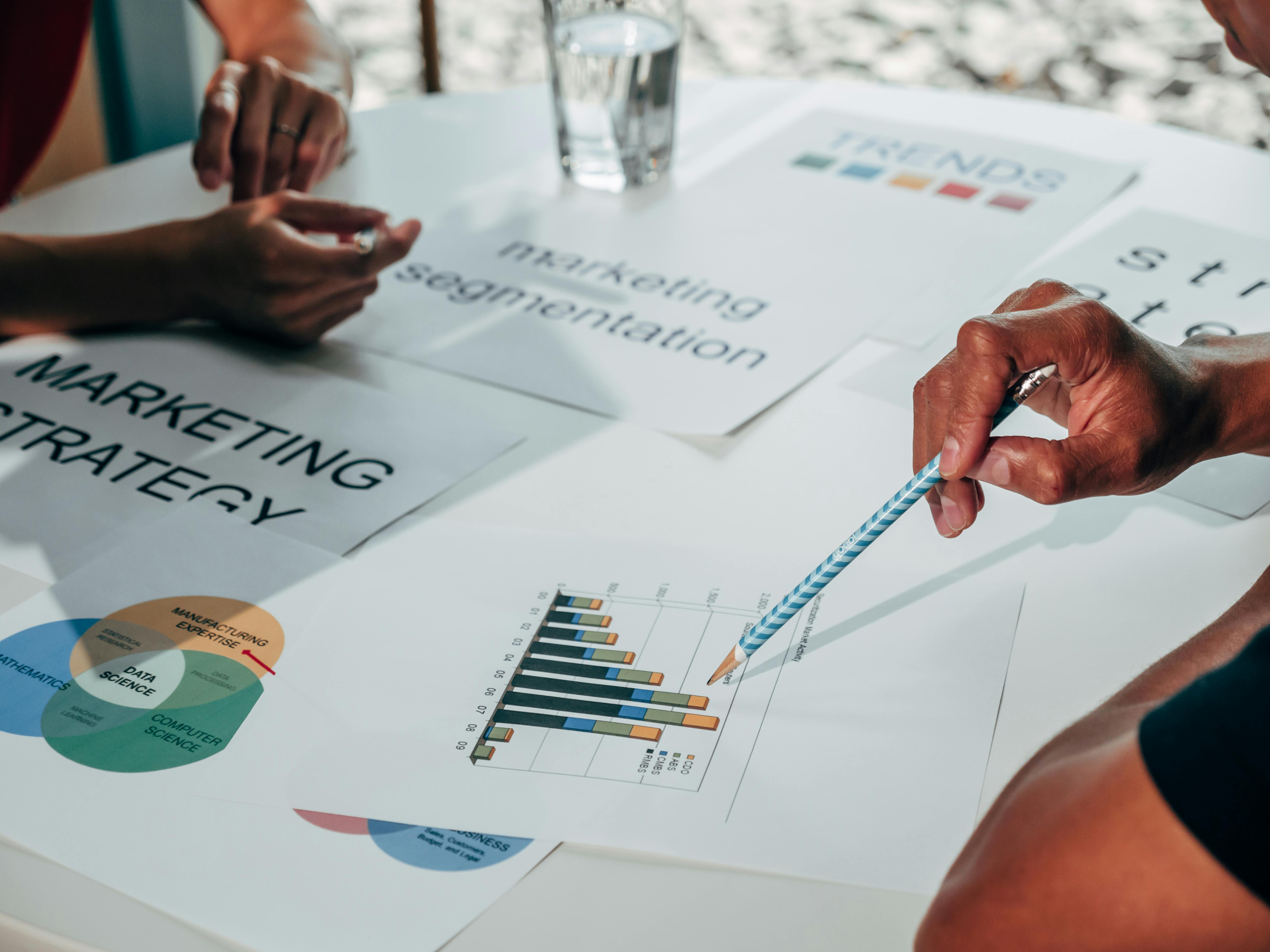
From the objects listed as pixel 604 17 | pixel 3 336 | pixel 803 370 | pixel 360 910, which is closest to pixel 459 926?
pixel 360 910

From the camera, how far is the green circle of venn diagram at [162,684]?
0.55m

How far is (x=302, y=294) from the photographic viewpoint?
2.85ft

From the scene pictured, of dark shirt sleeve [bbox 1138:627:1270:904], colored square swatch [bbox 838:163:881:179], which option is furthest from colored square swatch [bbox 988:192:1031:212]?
dark shirt sleeve [bbox 1138:627:1270:904]

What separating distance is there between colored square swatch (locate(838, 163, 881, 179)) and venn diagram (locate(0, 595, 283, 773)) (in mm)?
765

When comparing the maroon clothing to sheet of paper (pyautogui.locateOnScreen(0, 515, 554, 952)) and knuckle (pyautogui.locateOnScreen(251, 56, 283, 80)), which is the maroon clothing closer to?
knuckle (pyautogui.locateOnScreen(251, 56, 283, 80))

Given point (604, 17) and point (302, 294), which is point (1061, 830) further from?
point (604, 17)

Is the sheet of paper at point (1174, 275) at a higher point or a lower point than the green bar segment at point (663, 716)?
higher

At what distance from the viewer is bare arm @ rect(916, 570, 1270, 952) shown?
37cm

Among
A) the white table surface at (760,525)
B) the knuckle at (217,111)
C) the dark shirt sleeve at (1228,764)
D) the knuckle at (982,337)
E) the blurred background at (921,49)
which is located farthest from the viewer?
the blurred background at (921,49)

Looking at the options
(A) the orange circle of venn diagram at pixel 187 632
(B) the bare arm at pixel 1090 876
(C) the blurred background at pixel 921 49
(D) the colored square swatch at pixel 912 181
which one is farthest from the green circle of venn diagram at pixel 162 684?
(C) the blurred background at pixel 921 49

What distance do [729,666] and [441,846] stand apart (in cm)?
17

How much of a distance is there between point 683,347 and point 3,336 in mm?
544

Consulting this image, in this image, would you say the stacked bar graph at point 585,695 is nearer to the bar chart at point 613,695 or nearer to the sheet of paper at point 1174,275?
the bar chart at point 613,695

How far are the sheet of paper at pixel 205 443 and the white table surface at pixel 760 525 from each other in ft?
0.08
